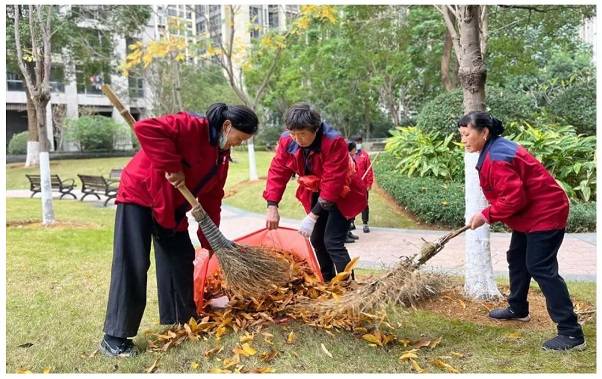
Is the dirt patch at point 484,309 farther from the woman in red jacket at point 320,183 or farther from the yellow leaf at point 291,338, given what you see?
the yellow leaf at point 291,338

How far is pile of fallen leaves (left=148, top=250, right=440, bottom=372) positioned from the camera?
10.2 feet

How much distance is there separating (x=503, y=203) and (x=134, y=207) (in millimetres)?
2022

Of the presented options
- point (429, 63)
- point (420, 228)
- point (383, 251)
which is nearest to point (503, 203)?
point (383, 251)

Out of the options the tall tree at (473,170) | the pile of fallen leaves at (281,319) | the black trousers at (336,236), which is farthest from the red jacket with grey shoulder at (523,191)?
the black trousers at (336,236)

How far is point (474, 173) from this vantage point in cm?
383

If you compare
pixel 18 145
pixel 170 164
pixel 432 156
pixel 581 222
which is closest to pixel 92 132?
pixel 18 145

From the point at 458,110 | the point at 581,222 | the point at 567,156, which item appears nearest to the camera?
the point at 581,222

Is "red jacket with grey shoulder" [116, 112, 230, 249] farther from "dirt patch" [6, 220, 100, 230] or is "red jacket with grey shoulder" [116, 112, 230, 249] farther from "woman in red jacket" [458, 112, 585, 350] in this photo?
"dirt patch" [6, 220, 100, 230]

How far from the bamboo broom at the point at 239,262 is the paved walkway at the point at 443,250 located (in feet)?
4.20

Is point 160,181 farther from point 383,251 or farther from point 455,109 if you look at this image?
point 455,109

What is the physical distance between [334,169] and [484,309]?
1475mm

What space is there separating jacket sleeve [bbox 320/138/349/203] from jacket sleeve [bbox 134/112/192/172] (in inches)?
40.4

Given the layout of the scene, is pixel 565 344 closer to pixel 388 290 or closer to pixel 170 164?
pixel 388 290

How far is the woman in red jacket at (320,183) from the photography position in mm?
3521
